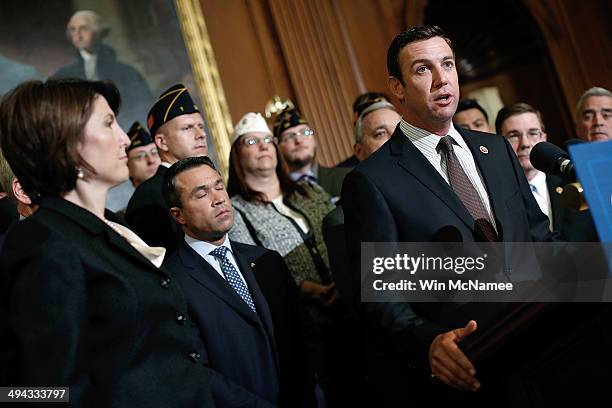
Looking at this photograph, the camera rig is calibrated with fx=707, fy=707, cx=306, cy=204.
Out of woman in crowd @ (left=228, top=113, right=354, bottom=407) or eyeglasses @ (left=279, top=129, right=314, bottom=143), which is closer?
woman in crowd @ (left=228, top=113, right=354, bottom=407)

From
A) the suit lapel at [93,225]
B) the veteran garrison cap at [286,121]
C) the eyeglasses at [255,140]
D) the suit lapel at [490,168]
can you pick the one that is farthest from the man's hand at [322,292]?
the suit lapel at [93,225]

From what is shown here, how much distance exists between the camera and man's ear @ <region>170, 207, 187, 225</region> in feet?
10.3

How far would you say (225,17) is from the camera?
670 cm

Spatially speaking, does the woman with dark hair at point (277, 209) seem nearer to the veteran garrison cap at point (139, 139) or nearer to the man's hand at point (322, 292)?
the man's hand at point (322, 292)

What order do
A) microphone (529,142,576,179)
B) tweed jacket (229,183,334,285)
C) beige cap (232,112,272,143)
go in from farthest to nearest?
beige cap (232,112,272,143)
tweed jacket (229,183,334,285)
microphone (529,142,576,179)

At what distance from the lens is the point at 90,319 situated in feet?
6.00

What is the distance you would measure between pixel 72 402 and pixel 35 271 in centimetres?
33

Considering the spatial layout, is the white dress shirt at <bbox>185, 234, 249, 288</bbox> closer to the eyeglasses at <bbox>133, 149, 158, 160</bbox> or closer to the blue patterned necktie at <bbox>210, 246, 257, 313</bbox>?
the blue patterned necktie at <bbox>210, 246, 257, 313</bbox>

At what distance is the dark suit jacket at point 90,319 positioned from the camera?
5.64ft

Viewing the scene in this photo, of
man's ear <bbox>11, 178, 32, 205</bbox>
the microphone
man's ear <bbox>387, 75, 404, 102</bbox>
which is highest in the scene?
man's ear <bbox>11, 178, 32, 205</bbox>

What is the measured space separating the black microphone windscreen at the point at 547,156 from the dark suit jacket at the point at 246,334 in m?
1.35

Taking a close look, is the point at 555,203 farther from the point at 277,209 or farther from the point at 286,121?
the point at 286,121

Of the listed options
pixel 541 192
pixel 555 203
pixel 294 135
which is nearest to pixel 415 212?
pixel 555 203

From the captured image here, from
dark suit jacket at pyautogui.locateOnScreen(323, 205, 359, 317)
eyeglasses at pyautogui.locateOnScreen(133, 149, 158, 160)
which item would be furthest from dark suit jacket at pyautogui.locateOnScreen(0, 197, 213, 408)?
eyeglasses at pyautogui.locateOnScreen(133, 149, 158, 160)
